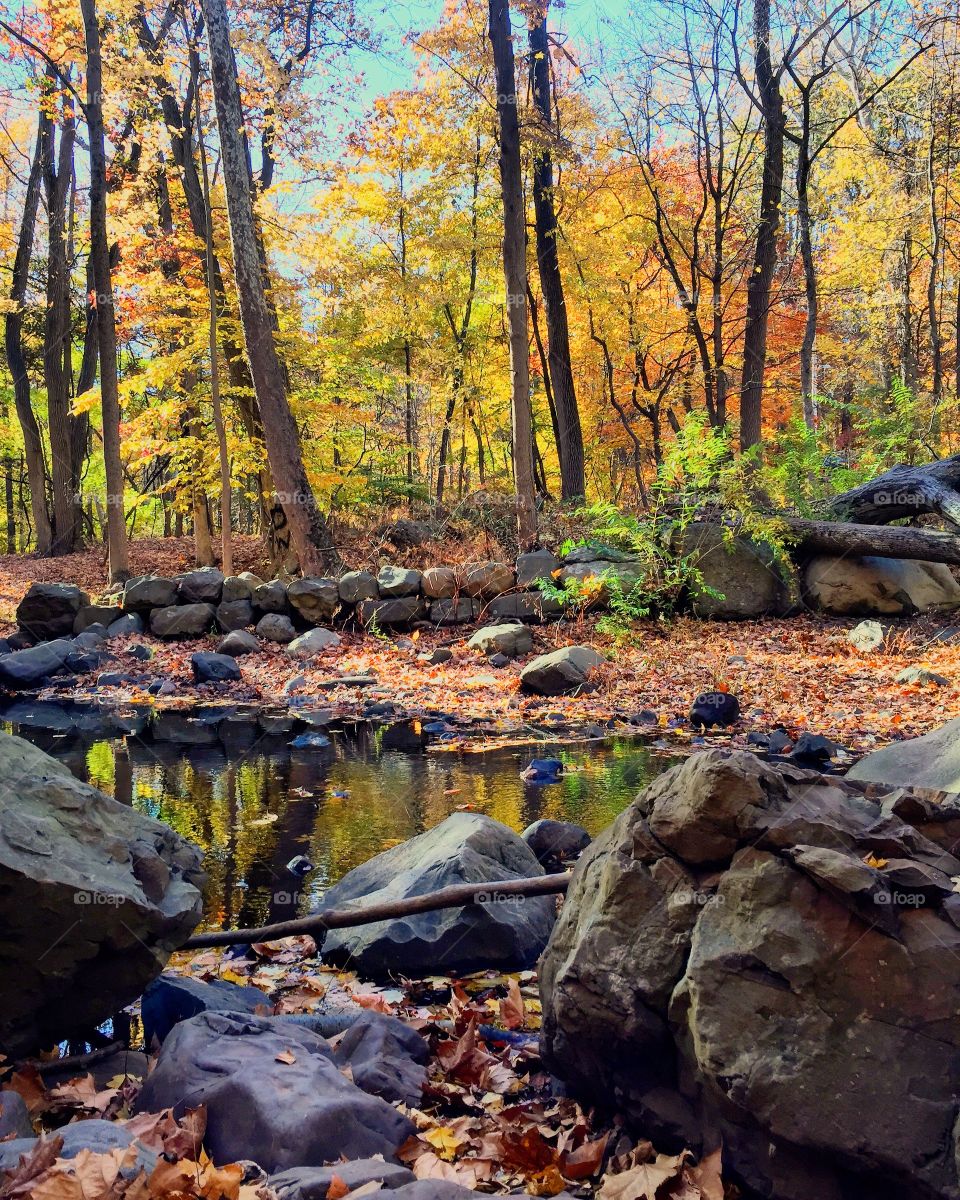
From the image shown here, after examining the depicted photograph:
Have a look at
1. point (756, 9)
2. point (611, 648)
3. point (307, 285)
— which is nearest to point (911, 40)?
point (756, 9)

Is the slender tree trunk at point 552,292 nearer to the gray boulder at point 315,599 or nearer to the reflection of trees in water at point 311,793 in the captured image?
the gray boulder at point 315,599

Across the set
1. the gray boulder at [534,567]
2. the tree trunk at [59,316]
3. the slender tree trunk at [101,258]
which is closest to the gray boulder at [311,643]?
the gray boulder at [534,567]

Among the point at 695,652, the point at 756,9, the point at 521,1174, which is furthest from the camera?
the point at 756,9

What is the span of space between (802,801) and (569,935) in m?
0.90

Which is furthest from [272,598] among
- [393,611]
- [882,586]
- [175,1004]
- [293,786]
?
[175,1004]

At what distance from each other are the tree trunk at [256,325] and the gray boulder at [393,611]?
5.10 feet

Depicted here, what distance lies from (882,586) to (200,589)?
970cm

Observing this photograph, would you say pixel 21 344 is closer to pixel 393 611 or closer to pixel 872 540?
pixel 393 611

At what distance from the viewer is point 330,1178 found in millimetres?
2318

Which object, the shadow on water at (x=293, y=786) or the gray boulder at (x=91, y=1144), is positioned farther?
the shadow on water at (x=293, y=786)

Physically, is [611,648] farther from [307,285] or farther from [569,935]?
[307,285]

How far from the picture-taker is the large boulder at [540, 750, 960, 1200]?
91.0 inches

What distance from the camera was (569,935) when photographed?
10.2 feet

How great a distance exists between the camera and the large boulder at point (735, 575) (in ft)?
40.5
